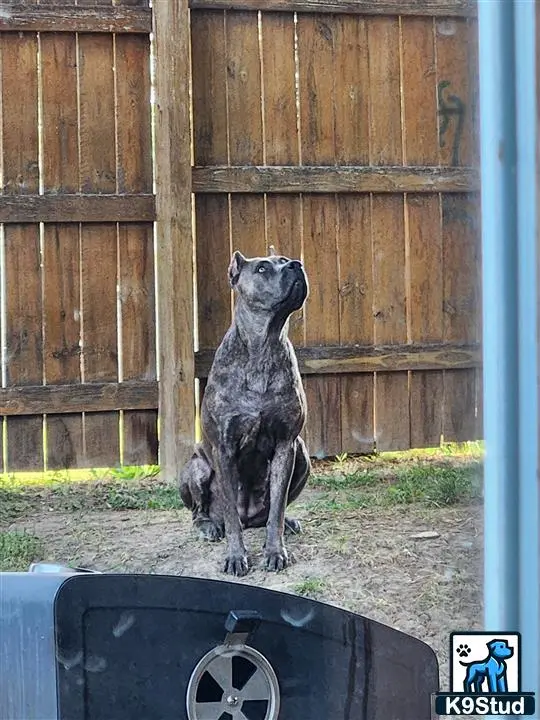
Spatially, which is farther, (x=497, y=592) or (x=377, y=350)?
(x=377, y=350)

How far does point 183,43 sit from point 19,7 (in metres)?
0.21

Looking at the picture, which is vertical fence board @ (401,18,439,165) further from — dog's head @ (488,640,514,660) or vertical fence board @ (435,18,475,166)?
dog's head @ (488,640,514,660)

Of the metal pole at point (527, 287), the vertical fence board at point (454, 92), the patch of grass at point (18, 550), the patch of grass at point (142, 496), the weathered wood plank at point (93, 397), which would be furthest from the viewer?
the weathered wood plank at point (93, 397)

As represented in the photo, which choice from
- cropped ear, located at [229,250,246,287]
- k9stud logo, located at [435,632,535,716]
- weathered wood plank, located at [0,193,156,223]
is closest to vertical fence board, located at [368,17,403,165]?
cropped ear, located at [229,250,246,287]

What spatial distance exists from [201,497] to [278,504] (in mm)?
107

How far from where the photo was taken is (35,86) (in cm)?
109

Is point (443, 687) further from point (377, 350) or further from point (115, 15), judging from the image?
point (115, 15)

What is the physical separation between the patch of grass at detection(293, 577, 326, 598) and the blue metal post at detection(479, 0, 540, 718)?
0.27m

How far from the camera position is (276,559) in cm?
96

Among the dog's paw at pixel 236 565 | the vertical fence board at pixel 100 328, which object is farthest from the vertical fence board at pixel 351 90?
the dog's paw at pixel 236 565

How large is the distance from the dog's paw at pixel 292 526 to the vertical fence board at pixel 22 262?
336 millimetres

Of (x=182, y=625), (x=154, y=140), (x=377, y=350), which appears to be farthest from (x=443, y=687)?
(x=154, y=140)

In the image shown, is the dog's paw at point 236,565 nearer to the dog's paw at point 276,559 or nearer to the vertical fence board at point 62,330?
the dog's paw at point 276,559

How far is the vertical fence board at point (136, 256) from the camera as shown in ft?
3.67
